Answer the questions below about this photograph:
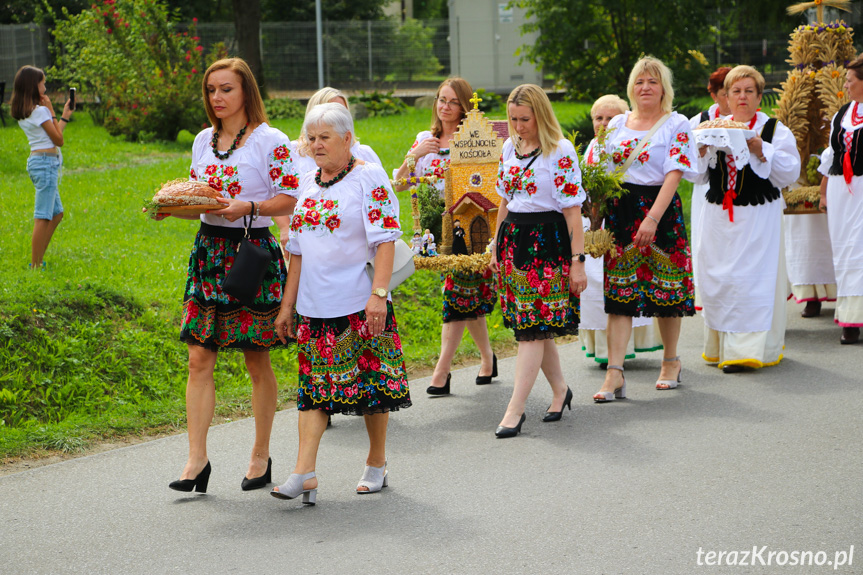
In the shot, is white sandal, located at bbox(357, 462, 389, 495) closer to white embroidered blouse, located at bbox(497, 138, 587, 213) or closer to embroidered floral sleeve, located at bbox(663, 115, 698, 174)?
white embroidered blouse, located at bbox(497, 138, 587, 213)

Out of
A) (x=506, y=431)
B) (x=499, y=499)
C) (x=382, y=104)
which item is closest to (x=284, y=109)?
(x=382, y=104)

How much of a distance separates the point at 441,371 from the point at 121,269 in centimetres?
360

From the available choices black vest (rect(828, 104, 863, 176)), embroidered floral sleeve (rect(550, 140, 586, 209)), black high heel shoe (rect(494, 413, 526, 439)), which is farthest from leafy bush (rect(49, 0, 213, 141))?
black high heel shoe (rect(494, 413, 526, 439))

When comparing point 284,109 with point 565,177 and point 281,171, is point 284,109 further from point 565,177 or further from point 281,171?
point 281,171

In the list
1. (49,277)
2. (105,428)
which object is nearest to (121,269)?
(49,277)

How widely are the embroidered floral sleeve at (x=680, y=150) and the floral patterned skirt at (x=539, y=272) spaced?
102cm

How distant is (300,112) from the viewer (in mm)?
24484

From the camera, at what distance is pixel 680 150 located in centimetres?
651

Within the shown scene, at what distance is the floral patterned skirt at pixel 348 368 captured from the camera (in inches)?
189

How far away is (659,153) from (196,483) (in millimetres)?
3709

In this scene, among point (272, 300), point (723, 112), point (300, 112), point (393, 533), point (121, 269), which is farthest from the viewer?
point (300, 112)

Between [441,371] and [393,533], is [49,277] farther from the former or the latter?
[393,533]

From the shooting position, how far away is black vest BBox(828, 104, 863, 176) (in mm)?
8219

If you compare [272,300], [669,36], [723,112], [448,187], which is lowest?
[272,300]
